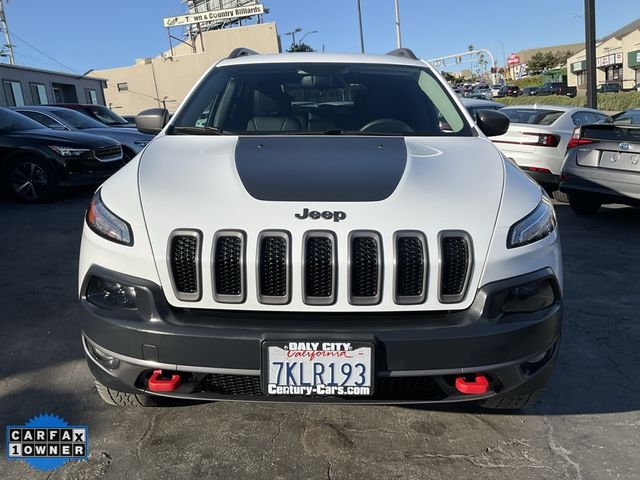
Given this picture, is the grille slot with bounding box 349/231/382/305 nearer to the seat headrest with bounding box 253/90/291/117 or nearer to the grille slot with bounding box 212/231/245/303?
the grille slot with bounding box 212/231/245/303

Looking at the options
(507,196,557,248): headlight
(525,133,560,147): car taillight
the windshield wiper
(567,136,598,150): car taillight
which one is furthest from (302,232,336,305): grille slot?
(525,133,560,147): car taillight

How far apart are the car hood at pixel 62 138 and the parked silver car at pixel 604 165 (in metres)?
6.47

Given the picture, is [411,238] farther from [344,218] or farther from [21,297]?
[21,297]

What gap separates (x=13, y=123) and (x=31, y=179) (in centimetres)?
109

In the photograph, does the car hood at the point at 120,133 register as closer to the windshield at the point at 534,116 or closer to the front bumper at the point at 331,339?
the windshield at the point at 534,116

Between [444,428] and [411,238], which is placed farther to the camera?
[444,428]

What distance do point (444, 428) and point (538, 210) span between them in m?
1.09

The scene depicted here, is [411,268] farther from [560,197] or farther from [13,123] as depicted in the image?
[13,123]

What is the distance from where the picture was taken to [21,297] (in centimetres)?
427

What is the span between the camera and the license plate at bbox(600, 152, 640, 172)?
19.3 feet

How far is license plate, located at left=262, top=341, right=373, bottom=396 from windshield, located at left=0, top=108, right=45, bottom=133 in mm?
7726

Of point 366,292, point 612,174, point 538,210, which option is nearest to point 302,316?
point 366,292

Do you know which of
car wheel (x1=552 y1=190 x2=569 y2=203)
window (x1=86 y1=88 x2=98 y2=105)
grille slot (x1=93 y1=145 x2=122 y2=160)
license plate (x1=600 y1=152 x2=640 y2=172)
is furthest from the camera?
window (x1=86 y1=88 x2=98 y2=105)

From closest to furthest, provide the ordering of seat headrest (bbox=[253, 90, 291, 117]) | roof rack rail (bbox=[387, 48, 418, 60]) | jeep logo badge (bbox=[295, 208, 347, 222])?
1. jeep logo badge (bbox=[295, 208, 347, 222])
2. seat headrest (bbox=[253, 90, 291, 117])
3. roof rack rail (bbox=[387, 48, 418, 60])
